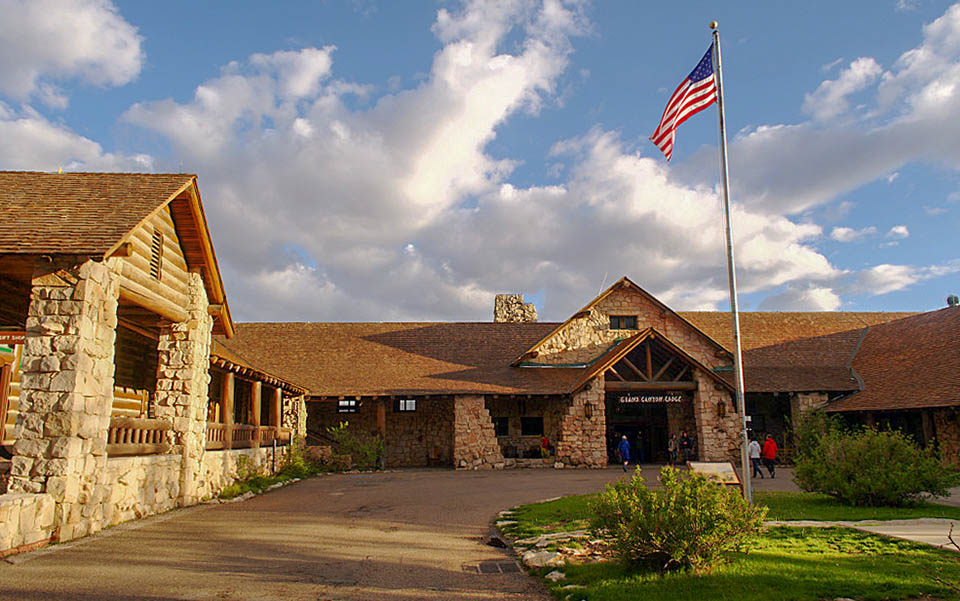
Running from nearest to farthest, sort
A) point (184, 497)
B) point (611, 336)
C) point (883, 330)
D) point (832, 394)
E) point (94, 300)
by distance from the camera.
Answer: point (94, 300) < point (184, 497) < point (832, 394) < point (611, 336) < point (883, 330)

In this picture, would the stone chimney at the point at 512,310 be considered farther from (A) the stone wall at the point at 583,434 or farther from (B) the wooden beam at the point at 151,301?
(B) the wooden beam at the point at 151,301

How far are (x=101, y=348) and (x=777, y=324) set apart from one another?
31.4m

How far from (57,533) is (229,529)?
7.89 feet

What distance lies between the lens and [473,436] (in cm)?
2525

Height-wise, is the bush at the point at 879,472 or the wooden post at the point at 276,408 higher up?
the wooden post at the point at 276,408

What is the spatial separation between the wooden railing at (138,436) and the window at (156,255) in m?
2.79

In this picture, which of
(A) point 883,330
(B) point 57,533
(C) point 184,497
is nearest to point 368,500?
(C) point 184,497

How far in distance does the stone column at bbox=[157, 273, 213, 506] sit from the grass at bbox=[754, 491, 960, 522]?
1127 centimetres

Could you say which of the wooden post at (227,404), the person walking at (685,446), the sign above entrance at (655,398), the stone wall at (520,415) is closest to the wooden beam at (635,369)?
the sign above entrance at (655,398)

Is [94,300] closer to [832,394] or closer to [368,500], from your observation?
[368,500]

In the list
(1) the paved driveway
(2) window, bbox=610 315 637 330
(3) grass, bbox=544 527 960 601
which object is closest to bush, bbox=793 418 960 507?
(3) grass, bbox=544 527 960 601

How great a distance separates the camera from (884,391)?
25266mm

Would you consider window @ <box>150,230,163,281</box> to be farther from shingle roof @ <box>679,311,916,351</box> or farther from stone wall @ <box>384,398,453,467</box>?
shingle roof @ <box>679,311,916,351</box>

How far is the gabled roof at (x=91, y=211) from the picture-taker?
9609 mm
